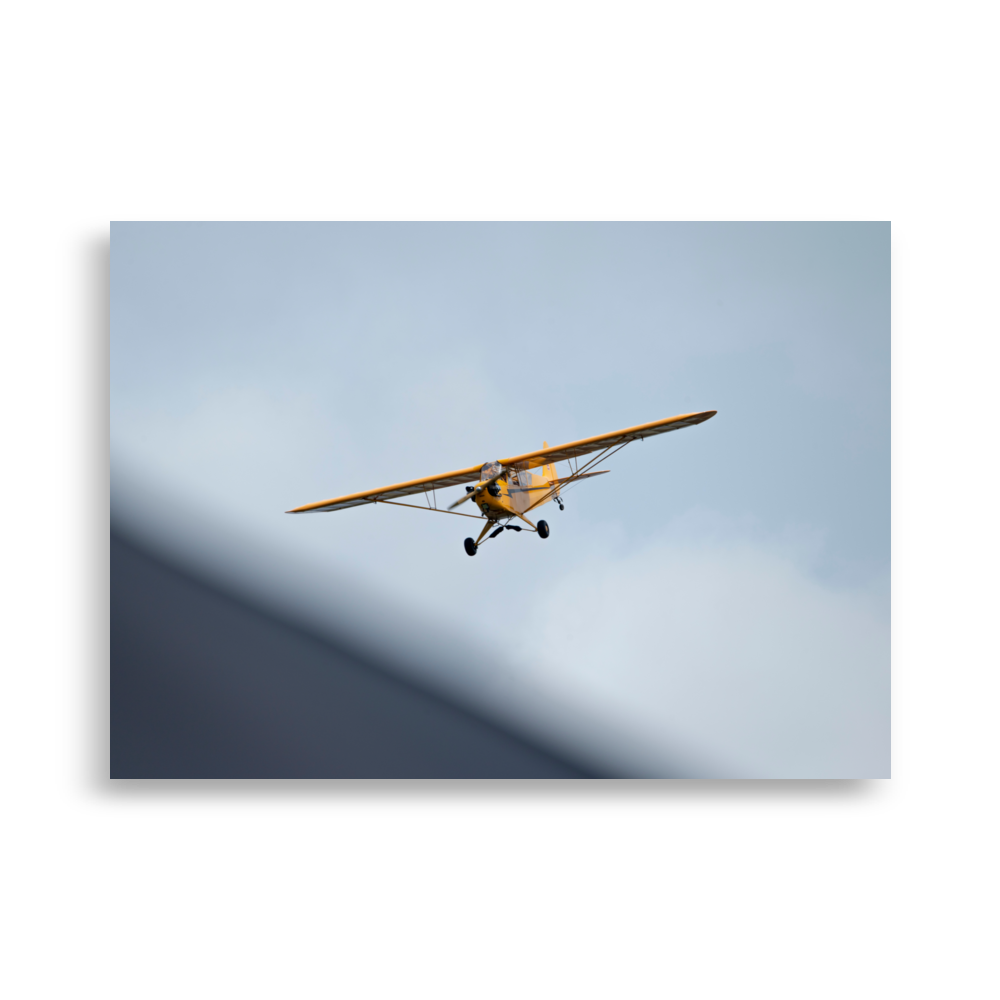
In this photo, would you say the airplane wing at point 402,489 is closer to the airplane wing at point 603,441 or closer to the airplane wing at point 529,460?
the airplane wing at point 529,460

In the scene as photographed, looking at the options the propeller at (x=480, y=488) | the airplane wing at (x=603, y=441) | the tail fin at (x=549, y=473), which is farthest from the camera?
the tail fin at (x=549, y=473)

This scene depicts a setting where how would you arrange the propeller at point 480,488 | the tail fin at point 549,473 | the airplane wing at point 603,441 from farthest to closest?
1. the tail fin at point 549,473
2. the propeller at point 480,488
3. the airplane wing at point 603,441

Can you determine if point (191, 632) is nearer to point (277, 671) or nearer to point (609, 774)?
point (277, 671)

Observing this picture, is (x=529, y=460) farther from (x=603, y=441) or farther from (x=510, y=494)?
(x=603, y=441)

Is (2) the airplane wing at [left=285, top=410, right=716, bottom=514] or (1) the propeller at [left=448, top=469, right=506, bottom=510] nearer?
(2) the airplane wing at [left=285, top=410, right=716, bottom=514]

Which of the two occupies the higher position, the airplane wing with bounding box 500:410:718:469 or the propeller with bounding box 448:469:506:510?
the airplane wing with bounding box 500:410:718:469

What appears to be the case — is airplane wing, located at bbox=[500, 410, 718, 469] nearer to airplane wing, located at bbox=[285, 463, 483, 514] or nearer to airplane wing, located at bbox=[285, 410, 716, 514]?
airplane wing, located at bbox=[285, 410, 716, 514]

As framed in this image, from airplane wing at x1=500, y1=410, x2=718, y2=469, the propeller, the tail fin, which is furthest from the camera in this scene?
the tail fin

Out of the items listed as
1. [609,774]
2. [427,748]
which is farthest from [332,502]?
[609,774]
